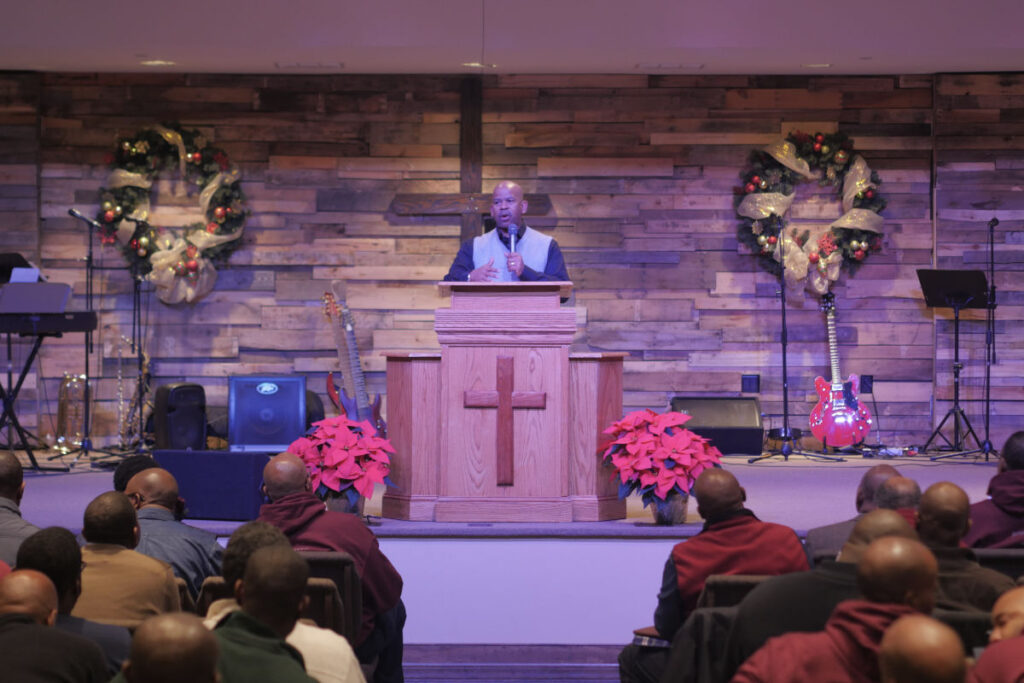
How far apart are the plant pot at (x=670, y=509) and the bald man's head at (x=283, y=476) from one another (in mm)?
2214

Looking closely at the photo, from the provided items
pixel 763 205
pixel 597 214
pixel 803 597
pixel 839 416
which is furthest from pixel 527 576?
pixel 763 205

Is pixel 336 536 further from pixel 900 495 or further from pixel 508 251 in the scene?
pixel 508 251

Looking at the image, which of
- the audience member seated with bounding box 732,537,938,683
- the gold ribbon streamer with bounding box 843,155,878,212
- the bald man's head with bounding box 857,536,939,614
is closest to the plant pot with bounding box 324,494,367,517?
the audience member seated with bounding box 732,537,938,683

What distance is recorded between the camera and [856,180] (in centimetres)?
945

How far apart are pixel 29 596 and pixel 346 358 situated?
6508 millimetres

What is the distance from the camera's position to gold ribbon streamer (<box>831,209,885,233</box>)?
30.8 ft

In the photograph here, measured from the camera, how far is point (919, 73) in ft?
31.3

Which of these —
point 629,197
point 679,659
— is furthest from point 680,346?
point 679,659

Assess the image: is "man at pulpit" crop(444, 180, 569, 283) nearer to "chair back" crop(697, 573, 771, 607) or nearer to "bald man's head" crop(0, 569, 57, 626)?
"chair back" crop(697, 573, 771, 607)

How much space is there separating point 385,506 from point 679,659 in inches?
117

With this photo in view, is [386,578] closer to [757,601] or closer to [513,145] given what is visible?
[757,601]

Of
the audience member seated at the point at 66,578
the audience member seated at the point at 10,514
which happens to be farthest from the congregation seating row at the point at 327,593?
the audience member seated at the point at 10,514

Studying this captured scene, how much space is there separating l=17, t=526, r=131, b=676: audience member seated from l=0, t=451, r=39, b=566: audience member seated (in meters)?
0.78

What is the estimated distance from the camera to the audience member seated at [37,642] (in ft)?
7.18
